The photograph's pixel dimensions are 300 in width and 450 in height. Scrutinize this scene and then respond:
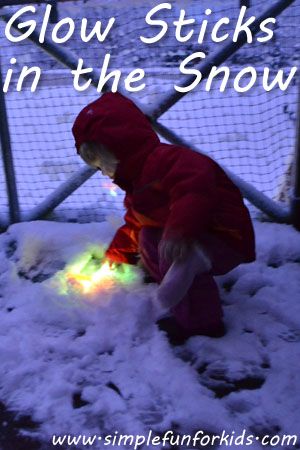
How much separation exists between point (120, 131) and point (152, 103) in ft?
3.33

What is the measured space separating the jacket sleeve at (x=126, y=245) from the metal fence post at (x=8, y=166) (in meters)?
0.96

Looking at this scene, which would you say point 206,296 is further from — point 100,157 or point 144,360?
point 100,157

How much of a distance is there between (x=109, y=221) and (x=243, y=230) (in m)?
1.22

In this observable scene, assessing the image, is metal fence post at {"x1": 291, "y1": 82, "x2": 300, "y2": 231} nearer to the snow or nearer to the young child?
the snow

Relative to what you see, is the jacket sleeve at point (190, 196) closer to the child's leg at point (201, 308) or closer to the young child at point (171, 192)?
the young child at point (171, 192)

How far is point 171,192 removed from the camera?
1.99 metres

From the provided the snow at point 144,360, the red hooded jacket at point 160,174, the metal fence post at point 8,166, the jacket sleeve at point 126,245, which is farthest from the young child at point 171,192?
the metal fence post at point 8,166

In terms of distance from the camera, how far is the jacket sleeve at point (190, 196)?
189 centimetres

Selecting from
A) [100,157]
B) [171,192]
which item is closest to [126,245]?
[100,157]

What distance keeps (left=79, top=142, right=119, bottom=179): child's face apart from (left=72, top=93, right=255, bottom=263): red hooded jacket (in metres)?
0.02

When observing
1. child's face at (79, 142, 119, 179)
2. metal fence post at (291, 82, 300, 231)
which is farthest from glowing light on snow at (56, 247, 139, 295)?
metal fence post at (291, 82, 300, 231)

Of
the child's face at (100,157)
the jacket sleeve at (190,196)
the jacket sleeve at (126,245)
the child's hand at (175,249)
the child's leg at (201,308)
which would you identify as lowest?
the child's leg at (201,308)

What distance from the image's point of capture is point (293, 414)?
71.1 inches

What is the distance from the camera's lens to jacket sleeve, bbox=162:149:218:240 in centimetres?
189
